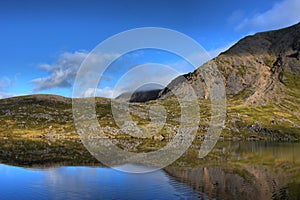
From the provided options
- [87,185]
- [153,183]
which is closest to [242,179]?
[153,183]

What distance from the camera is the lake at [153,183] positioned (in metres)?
60.2

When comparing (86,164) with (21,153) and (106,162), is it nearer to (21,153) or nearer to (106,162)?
(106,162)

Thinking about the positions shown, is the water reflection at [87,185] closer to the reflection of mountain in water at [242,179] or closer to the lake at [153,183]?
the lake at [153,183]

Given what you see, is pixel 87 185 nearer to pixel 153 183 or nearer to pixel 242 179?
pixel 153 183

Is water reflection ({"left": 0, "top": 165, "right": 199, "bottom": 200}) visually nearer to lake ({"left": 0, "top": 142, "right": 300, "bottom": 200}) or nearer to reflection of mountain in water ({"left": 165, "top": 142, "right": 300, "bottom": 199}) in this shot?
lake ({"left": 0, "top": 142, "right": 300, "bottom": 200})

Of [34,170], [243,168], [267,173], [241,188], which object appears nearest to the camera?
[241,188]

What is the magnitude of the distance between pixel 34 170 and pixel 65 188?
942 inches

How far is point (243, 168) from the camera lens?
99.0m

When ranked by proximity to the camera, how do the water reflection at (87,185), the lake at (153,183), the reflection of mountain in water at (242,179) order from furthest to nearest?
the reflection of mountain in water at (242,179)
the lake at (153,183)
the water reflection at (87,185)

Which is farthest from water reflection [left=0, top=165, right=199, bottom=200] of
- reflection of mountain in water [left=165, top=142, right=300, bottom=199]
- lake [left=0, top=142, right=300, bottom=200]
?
reflection of mountain in water [left=165, top=142, right=300, bottom=199]

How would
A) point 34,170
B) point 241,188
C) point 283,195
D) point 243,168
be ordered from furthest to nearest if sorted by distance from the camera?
point 243,168 → point 34,170 → point 241,188 → point 283,195

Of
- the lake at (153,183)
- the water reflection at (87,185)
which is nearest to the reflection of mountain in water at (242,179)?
the lake at (153,183)

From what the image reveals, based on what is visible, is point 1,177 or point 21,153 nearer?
point 1,177

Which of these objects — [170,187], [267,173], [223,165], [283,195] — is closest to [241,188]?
[283,195]
